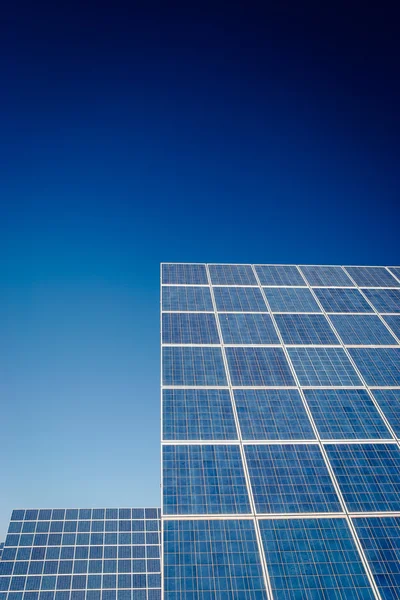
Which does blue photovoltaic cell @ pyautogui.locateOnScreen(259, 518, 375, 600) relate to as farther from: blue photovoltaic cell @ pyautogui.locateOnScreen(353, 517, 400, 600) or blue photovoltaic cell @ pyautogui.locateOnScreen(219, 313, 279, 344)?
blue photovoltaic cell @ pyautogui.locateOnScreen(219, 313, 279, 344)

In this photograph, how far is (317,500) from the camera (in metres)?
23.5

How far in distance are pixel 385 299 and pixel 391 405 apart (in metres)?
13.1

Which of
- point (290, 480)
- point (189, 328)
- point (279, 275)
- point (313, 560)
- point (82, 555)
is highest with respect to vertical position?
point (279, 275)

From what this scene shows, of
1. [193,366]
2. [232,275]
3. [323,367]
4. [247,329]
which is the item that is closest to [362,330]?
[323,367]

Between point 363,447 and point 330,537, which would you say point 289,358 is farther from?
point 330,537

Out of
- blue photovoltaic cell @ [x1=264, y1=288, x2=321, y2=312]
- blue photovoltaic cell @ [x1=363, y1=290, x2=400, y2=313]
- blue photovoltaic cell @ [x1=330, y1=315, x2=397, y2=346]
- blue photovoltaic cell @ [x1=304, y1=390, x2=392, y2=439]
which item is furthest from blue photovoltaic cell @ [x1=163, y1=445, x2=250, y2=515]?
blue photovoltaic cell @ [x1=363, y1=290, x2=400, y2=313]

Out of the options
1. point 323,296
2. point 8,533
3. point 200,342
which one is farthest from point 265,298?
point 8,533

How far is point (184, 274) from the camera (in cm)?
4062

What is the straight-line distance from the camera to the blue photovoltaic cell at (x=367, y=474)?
23684mm

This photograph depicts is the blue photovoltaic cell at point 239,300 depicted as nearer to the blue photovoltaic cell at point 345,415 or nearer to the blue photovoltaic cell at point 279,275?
the blue photovoltaic cell at point 279,275

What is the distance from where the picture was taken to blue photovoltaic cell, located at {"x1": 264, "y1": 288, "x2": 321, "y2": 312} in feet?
123

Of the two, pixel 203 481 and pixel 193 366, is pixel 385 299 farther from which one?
pixel 203 481

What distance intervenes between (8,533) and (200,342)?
2630cm

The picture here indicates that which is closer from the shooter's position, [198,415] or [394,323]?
[198,415]
